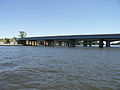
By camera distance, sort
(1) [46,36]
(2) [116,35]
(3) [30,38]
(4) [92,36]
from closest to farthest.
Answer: (2) [116,35] < (4) [92,36] < (1) [46,36] < (3) [30,38]

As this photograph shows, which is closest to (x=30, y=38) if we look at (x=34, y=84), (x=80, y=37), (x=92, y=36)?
(x=80, y=37)

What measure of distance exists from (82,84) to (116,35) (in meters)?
69.9

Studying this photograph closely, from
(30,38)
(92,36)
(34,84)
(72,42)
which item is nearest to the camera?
(34,84)

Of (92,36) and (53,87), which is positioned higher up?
(92,36)

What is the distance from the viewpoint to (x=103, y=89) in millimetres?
5910

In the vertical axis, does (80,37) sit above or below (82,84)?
above

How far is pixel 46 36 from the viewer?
99125mm

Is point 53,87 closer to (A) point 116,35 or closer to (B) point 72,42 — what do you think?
(A) point 116,35

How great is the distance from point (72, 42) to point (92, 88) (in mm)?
85314

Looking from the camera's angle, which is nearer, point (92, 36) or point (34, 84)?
point (34, 84)

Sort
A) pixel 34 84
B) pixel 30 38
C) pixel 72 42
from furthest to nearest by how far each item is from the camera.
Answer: pixel 30 38 → pixel 72 42 → pixel 34 84

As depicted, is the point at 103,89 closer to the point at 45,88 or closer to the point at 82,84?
the point at 82,84

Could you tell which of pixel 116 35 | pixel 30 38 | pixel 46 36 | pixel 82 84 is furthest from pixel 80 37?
pixel 82 84

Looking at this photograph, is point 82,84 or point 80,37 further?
point 80,37
